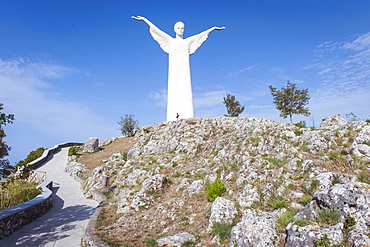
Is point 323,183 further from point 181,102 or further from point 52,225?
point 181,102

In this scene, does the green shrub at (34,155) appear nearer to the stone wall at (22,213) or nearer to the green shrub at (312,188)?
the stone wall at (22,213)

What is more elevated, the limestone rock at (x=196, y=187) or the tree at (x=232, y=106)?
the tree at (x=232, y=106)

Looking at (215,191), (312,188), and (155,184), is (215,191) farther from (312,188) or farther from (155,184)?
(155,184)

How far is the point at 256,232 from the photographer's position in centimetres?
624

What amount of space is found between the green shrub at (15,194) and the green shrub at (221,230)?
952 centimetres

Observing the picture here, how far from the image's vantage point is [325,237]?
509 centimetres

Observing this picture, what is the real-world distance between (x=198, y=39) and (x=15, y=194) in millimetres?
28137

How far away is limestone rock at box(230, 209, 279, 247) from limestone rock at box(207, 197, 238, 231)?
1.43 m

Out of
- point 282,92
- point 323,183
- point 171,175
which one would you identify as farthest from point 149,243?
point 282,92

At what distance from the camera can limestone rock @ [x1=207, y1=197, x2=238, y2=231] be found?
815 cm

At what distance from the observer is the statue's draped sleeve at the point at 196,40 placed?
1288 inches

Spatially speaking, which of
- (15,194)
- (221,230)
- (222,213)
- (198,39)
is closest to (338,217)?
(221,230)

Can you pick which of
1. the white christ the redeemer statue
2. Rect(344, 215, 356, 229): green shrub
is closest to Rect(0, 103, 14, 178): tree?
Rect(344, 215, 356, 229): green shrub

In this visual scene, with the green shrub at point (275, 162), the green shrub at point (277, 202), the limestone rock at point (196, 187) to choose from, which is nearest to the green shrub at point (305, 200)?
the green shrub at point (277, 202)
